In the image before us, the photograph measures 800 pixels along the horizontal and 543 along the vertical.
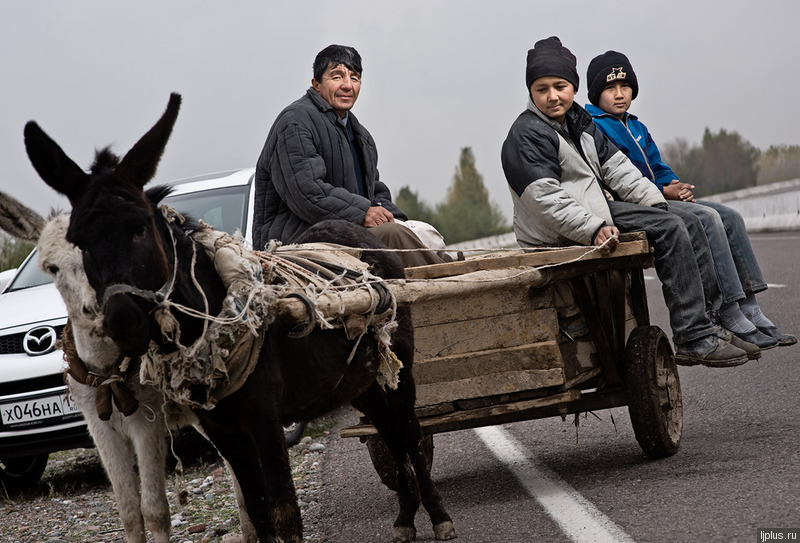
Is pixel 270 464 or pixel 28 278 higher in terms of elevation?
pixel 28 278

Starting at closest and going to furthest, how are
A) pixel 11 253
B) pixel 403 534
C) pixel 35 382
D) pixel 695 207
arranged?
1. pixel 403 534
2. pixel 695 207
3. pixel 35 382
4. pixel 11 253

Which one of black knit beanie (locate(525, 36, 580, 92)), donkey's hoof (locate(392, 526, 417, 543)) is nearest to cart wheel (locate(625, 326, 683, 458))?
donkey's hoof (locate(392, 526, 417, 543))

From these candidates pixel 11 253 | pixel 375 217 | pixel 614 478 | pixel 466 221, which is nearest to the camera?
pixel 614 478

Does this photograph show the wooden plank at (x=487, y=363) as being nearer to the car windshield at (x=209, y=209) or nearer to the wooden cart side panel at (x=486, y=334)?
the wooden cart side panel at (x=486, y=334)

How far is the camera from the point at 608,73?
7.26m

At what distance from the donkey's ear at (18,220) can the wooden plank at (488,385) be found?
2358 millimetres

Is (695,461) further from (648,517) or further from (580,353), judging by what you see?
(648,517)

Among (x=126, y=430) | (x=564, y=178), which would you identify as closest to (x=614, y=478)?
(x=564, y=178)

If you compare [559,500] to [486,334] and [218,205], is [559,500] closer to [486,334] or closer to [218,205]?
[486,334]

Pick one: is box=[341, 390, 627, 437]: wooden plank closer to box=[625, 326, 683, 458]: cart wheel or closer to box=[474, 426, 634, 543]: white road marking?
box=[625, 326, 683, 458]: cart wheel

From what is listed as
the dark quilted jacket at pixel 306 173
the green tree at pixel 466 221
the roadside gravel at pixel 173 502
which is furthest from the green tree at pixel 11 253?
the green tree at pixel 466 221

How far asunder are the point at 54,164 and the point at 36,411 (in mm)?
4182

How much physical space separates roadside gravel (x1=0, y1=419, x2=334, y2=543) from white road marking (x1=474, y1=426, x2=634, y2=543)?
4.23 ft

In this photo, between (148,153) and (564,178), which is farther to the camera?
(564,178)
